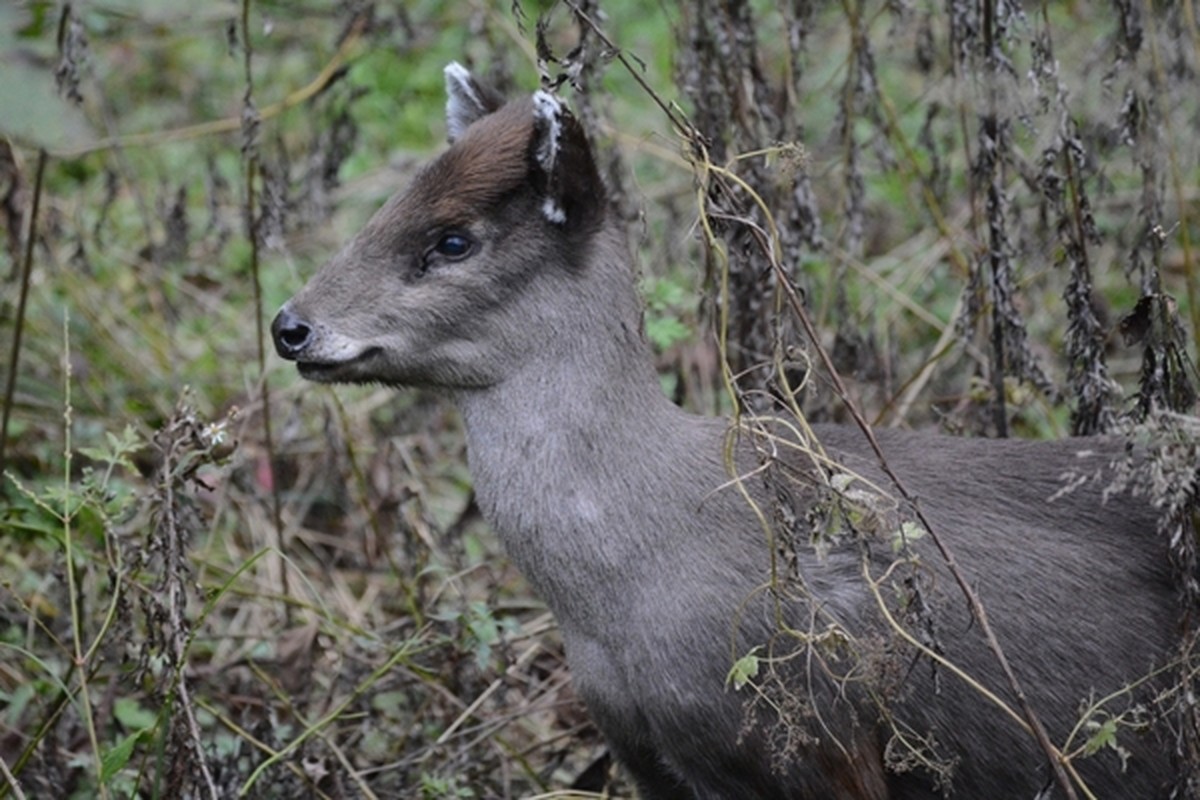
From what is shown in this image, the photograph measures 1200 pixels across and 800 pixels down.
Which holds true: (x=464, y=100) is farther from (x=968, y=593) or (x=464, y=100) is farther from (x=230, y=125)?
(x=230, y=125)

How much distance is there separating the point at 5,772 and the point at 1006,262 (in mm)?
2678

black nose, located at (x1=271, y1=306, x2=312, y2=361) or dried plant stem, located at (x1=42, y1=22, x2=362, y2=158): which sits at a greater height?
dried plant stem, located at (x1=42, y1=22, x2=362, y2=158)

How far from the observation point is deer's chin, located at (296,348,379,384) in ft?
12.7

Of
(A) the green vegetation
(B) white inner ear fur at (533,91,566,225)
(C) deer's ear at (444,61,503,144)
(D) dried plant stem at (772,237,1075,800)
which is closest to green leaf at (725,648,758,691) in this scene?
(A) the green vegetation

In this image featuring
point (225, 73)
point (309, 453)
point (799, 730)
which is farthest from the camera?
point (225, 73)

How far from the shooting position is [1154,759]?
3709 millimetres

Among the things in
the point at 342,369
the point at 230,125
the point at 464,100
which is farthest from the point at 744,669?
the point at 230,125

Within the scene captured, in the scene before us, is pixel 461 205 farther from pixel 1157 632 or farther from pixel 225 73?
pixel 225 73

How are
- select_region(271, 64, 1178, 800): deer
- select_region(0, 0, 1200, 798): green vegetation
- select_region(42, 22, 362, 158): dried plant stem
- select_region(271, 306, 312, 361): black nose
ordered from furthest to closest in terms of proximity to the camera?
select_region(42, 22, 362, 158): dried plant stem → select_region(0, 0, 1200, 798): green vegetation → select_region(271, 306, 312, 361): black nose → select_region(271, 64, 1178, 800): deer

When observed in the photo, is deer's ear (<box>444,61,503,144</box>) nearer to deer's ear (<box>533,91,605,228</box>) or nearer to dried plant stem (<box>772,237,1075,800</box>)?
deer's ear (<box>533,91,605,228</box>)

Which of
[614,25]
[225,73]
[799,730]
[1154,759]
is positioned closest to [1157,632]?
[1154,759]

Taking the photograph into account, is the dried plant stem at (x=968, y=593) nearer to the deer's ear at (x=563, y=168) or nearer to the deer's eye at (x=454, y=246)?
the deer's ear at (x=563, y=168)

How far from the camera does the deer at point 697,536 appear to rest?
3.62 m

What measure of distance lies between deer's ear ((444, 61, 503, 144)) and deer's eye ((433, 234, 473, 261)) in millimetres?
415
